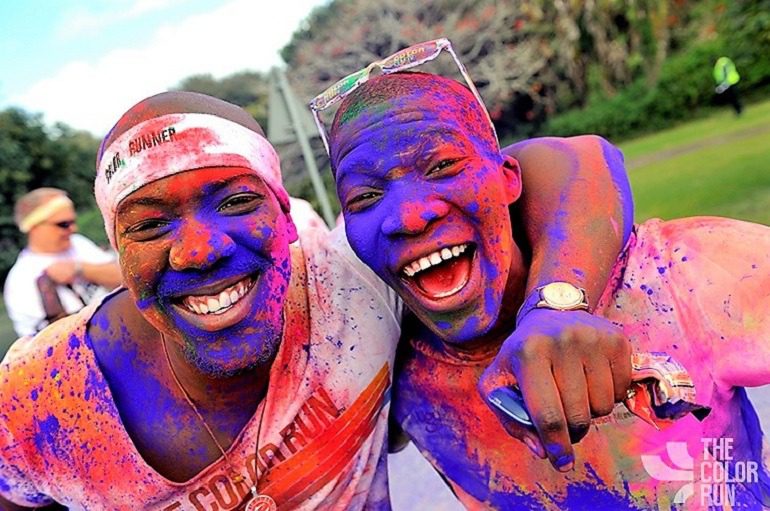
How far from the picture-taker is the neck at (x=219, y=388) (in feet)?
6.57

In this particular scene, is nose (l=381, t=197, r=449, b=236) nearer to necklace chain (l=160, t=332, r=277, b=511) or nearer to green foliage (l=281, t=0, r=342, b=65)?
necklace chain (l=160, t=332, r=277, b=511)

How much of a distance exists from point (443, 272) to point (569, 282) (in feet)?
0.99

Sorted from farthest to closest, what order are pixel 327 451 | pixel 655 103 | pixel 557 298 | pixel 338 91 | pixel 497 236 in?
1. pixel 655 103
2. pixel 327 451
3. pixel 338 91
4. pixel 497 236
5. pixel 557 298

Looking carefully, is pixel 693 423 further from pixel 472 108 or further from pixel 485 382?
pixel 472 108

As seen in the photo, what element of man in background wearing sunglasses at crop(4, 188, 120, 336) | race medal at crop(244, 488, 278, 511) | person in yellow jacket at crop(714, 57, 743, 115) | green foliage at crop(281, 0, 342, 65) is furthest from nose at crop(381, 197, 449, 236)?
green foliage at crop(281, 0, 342, 65)

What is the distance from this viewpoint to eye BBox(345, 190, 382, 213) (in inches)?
67.8

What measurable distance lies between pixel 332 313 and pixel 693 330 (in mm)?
982

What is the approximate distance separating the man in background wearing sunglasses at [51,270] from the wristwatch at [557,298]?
2991 millimetres

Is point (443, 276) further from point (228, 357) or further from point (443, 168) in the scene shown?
point (228, 357)

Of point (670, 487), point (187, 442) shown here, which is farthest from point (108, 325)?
point (670, 487)

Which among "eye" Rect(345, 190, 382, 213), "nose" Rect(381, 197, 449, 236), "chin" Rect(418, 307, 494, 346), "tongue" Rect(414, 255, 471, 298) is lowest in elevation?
"chin" Rect(418, 307, 494, 346)

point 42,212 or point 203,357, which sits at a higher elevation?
point 42,212

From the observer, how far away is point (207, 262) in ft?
5.59

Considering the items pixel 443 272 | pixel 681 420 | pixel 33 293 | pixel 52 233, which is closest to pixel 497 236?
pixel 443 272
